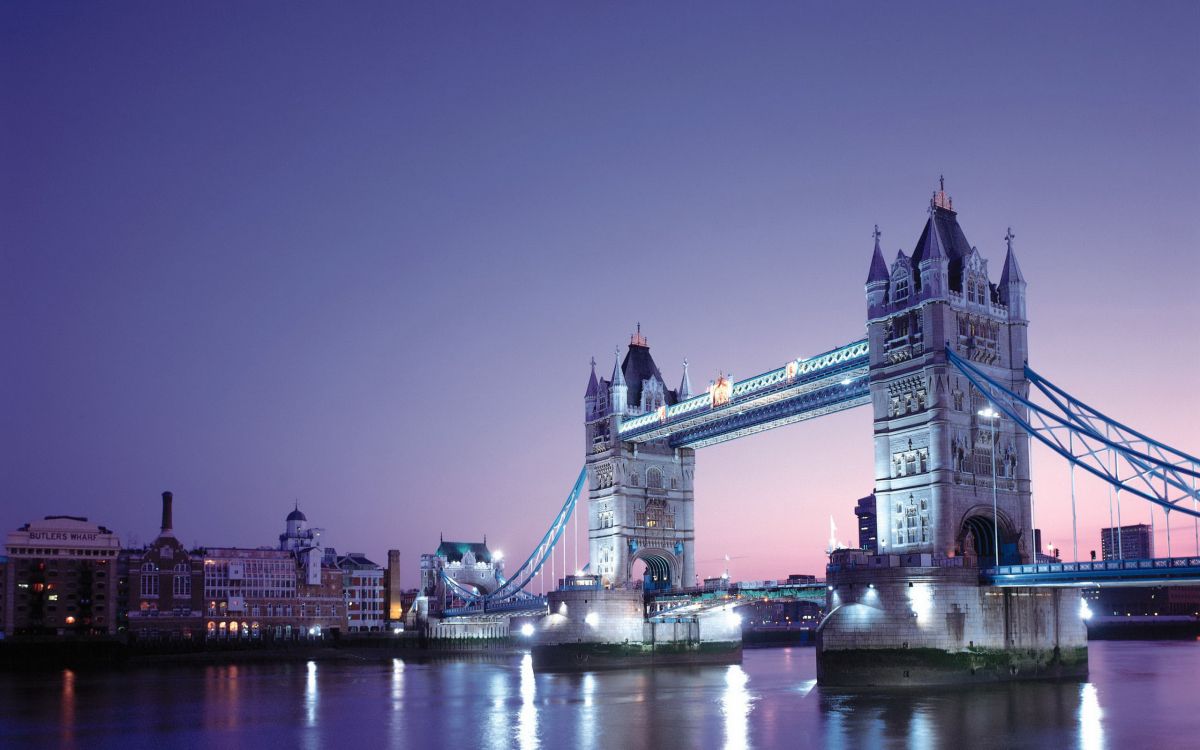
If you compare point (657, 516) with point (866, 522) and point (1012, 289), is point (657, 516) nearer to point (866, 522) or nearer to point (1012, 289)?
point (1012, 289)

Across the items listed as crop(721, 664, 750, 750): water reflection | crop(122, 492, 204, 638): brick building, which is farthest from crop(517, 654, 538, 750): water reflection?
crop(122, 492, 204, 638): brick building

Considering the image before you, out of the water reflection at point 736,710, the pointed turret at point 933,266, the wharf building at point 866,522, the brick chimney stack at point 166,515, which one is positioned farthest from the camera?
the wharf building at point 866,522

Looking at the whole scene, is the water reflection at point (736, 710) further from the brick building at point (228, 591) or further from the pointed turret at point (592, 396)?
the brick building at point (228, 591)

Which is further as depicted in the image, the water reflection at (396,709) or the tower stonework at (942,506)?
the tower stonework at (942,506)

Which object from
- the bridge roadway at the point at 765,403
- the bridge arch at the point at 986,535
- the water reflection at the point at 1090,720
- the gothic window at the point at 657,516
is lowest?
the water reflection at the point at 1090,720

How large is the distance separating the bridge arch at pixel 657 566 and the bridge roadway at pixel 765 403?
725 centimetres

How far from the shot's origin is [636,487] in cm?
8250

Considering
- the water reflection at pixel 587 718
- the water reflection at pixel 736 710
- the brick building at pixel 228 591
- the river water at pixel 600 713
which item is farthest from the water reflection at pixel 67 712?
the brick building at pixel 228 591

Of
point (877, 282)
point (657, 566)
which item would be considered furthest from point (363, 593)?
point (877, 282)

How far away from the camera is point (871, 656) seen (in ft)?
175

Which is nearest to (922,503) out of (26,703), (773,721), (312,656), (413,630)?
(773,721)

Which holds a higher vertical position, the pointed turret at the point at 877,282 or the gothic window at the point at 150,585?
the pointed turret at the point at 877,282

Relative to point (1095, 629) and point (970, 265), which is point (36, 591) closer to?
point (970, 265)

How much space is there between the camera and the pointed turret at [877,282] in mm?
59625
